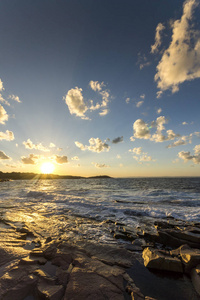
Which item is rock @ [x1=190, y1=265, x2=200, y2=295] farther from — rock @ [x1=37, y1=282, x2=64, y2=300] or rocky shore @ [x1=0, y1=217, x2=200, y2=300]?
rock @ [x1=37, y1=282, x2=64, y2=300]

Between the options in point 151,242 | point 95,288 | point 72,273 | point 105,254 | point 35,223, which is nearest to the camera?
point 95,288

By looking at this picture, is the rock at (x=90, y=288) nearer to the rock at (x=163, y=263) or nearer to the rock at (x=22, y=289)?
the rock at (x=22, y=289)

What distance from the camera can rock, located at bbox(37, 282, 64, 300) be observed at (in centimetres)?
322

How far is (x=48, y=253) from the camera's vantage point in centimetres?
515

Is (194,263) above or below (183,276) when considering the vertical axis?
above

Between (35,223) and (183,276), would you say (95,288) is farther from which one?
(35,223)

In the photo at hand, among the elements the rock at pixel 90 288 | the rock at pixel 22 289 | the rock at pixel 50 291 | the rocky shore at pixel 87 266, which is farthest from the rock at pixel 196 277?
the rock at pixel 22 289

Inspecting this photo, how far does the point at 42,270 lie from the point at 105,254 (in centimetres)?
248

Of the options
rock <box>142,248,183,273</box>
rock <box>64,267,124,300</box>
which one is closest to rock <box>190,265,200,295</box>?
rock <box>142,248,183,273</box>

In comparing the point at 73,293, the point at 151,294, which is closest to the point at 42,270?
the point at 73,293

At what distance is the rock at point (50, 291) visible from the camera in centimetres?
322

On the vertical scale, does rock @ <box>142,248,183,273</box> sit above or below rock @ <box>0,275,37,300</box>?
below

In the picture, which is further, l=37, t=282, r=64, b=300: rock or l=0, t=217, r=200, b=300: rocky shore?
l=0, t=217, r=200, b=300: rocky shore

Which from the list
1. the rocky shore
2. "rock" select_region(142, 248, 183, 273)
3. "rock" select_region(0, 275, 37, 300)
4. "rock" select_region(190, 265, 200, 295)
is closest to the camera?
"rock" select_region(0, 275, 37, 300)
